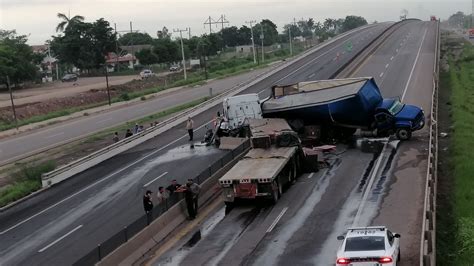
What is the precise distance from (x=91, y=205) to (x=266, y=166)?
827 cm

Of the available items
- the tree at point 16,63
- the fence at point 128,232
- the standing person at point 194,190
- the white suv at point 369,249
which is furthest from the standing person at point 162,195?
the tree at point 16,63

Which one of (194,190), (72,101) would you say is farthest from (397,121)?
(72,101)

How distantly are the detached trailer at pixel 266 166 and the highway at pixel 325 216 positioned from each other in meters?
0.60

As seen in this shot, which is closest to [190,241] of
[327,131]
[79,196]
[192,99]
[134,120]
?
[79,196]

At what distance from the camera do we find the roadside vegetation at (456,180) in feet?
65.0

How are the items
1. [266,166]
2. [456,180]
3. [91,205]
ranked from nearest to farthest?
[266,166] < [456,180] < [91,205]

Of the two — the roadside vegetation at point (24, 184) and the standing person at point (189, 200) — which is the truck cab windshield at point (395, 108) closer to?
the standing person at point (189, 200)

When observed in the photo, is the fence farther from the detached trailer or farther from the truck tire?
the truck tire

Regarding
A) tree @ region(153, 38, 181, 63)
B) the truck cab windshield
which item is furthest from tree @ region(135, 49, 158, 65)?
the truck cab windshield

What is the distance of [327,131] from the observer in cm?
3744

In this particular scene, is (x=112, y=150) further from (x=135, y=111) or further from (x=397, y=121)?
(x=135, y=111)

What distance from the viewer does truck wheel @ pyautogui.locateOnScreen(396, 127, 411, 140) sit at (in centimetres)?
3662

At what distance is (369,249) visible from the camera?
54.0ft

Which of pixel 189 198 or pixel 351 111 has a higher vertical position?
pixel 351 111
